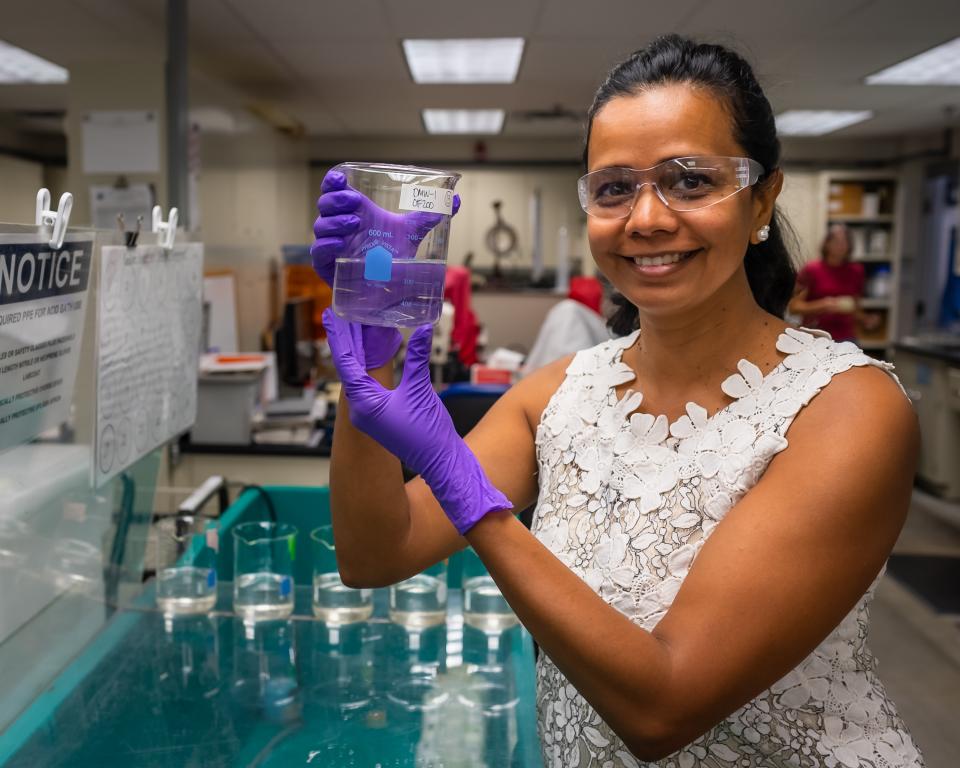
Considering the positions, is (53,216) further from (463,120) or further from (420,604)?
(463,120)

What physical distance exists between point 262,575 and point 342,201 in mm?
894

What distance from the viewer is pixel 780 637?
34.7 inches

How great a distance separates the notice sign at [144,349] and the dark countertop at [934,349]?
4.87m

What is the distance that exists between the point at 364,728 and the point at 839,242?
6.14 meters

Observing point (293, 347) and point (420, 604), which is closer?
point (420, 604)

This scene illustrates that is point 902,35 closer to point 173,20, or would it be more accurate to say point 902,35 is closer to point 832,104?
point 832,104

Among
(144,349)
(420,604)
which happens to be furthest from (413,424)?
(144,349)

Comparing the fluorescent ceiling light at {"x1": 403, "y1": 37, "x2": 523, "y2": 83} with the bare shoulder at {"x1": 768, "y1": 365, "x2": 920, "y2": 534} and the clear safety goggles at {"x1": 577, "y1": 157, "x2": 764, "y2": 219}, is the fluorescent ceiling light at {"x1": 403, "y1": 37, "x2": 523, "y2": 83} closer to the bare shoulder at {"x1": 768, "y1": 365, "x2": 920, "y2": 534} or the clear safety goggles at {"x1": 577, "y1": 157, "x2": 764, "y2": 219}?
the clear safety goggles at {"x1": 577, "y1": 157, "x2": 764, "y2": 219}

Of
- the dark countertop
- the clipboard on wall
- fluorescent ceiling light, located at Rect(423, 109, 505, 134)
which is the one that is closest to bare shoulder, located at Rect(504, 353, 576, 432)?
the clipboard on wall

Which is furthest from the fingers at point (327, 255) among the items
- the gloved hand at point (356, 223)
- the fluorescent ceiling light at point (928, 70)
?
the fluorescent ceiling light at point (928, 70)

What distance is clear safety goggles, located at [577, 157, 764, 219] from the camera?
1.02 metres

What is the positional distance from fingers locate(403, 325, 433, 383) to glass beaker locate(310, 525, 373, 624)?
0.69m

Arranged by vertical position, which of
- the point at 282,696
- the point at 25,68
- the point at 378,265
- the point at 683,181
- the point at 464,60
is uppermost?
the point at 464,60

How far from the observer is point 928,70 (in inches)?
210
